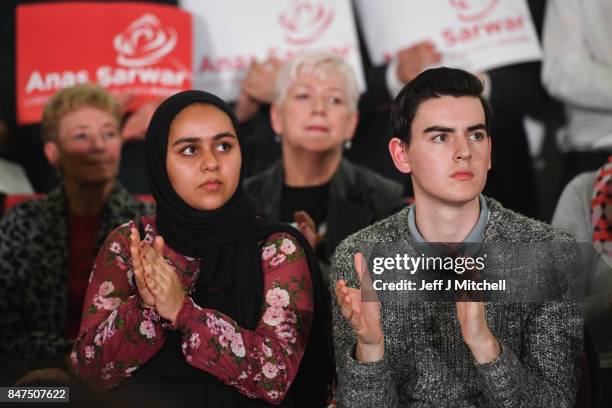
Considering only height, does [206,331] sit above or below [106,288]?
below

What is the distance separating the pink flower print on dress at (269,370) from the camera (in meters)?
1.65

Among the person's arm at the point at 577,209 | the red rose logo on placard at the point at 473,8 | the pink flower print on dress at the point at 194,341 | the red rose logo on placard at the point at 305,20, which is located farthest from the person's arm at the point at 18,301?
the red rose logo on placard at the point at 473,8

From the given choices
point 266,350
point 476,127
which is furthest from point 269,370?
point 476,127

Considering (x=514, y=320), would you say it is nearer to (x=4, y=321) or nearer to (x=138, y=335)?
(x=138, y=335)

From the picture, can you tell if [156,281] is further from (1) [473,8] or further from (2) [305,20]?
(1) [473,8]

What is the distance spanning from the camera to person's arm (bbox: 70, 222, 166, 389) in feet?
5.47

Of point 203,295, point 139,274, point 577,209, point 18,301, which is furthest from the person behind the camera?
point 18,301

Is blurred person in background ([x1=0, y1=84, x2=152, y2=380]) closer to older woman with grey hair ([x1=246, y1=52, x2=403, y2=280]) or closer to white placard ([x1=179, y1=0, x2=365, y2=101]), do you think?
older woman with grey hair ([x1=246, y1=52, x2=403, y2=280])

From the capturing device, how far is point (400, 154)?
69.6 inches

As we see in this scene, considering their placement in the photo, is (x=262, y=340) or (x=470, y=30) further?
(x=470, y=30)

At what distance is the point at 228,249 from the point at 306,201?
0.83 metres

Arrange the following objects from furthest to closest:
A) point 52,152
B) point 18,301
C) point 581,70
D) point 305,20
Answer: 1. point 305,20
2. point 581,70
3. point 52,152
4. point 18,301

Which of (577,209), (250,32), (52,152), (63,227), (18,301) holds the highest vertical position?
(250,32)

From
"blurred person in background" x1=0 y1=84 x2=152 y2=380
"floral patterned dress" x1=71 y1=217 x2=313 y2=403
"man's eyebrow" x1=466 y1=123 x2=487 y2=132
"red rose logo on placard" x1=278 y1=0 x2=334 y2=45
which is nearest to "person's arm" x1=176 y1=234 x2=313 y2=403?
"floral patterned dress" x1=71 y1=217 x2=313 y2=403
